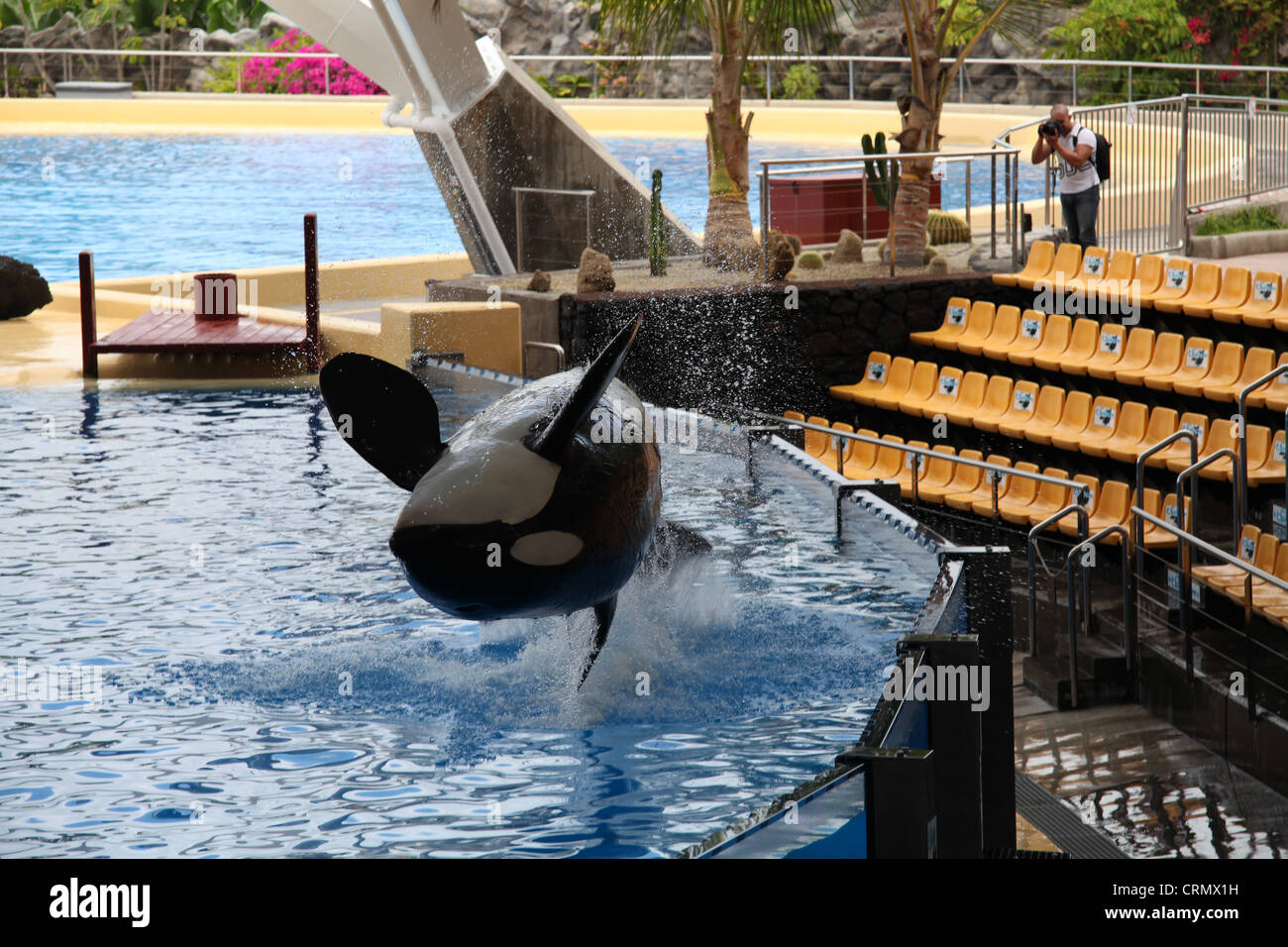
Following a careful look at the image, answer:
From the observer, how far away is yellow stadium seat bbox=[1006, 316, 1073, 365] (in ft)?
40.2

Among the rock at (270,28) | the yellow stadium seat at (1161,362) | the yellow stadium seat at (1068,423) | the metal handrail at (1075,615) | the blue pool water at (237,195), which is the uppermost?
the rock at (270,28)

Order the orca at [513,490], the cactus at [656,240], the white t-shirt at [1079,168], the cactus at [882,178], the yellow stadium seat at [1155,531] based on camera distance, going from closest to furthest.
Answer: the orca at [513,490], the yellow stadium seat at [1155,531], the white t-shirt at [1079,168], the cactus at [882,178], the cactus at [656,240]

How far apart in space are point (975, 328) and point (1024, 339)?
0.59m

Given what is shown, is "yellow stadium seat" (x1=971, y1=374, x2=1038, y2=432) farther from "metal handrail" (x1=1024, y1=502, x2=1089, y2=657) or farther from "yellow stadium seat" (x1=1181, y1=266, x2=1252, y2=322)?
"metal handrail" (x1=1024, y1=502, x2=1089, y2=657)

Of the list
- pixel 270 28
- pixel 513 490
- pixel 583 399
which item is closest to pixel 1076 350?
pixel 583 399

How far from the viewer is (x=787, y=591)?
7.45 meters

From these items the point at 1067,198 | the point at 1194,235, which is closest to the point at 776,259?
the point at 1067,198

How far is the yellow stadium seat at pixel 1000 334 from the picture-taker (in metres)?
12.8

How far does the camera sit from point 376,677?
20.9 ft

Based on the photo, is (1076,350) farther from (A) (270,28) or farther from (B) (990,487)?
(A) (270,28)

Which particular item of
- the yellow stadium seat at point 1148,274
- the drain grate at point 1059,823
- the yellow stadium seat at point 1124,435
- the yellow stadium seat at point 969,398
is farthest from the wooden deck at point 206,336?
the drain grate at point 1059,823

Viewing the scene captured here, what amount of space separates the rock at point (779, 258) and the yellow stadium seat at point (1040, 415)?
→ 8.50ft

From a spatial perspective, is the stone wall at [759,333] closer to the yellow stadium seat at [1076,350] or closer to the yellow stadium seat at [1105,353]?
the yellow stadium seat at [1076,350]
